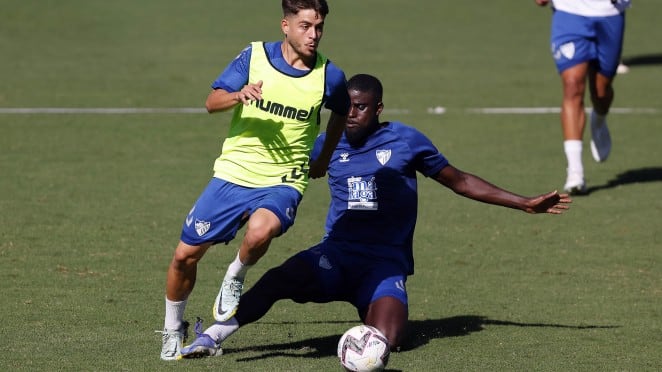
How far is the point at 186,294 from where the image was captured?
7.59 m

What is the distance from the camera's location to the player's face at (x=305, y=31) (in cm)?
743

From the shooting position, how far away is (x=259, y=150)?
751cm

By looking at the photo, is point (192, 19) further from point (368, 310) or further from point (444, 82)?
point (368, 310)

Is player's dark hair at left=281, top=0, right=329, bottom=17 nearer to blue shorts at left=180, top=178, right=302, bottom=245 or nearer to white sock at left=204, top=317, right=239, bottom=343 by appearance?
blue shorts at left=180, top=178, right=302, bottom=245

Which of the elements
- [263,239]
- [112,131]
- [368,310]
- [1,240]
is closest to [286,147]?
[263,239]

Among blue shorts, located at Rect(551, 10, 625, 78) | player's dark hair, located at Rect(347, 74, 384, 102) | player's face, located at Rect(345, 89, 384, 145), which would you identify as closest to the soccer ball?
player's face, located at Rect(345, 89, 384, 145)

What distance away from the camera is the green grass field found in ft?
26.3

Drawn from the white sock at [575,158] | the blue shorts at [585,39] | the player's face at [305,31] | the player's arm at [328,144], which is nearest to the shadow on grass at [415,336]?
the player's arm at [328,144]

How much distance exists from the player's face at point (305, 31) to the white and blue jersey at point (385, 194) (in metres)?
1.08

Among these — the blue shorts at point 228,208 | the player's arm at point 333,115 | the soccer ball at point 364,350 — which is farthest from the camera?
the player's arm at point 333,115

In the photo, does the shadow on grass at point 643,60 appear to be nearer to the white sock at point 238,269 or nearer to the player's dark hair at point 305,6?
the player's dark hair at point 305,6

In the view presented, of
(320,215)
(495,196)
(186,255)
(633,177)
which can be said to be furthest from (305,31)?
(633,177)

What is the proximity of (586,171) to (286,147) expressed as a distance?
7.98 m

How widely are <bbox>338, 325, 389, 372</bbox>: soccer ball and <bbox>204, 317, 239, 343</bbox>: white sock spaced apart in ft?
2.77
